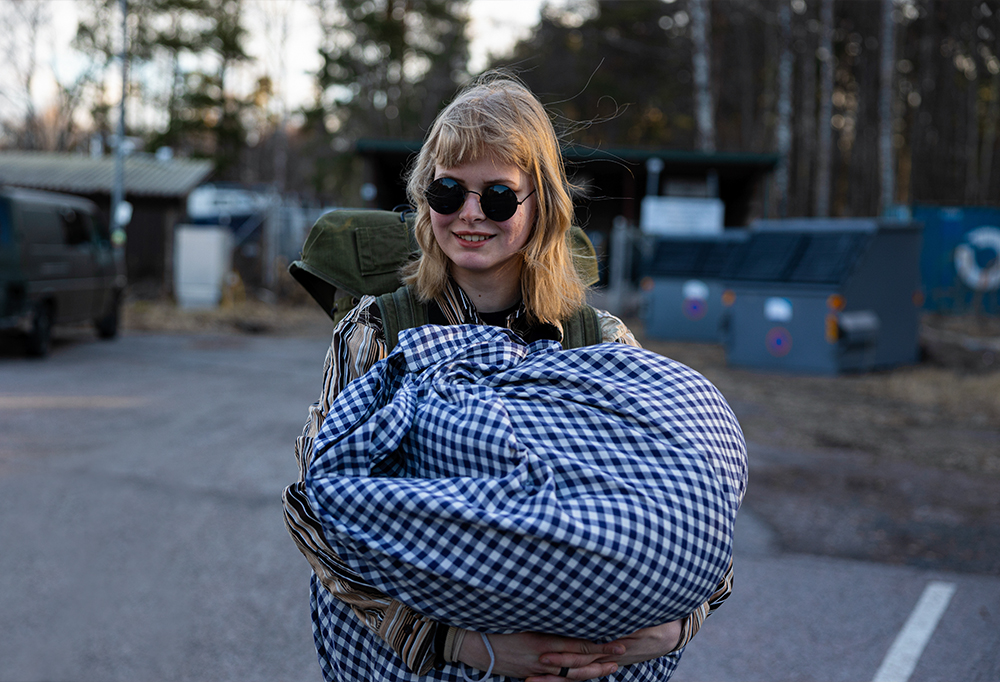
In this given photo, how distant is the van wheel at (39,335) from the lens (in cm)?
1137

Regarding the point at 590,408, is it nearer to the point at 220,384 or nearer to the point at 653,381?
the point at 653,381

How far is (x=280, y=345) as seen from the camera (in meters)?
14.1

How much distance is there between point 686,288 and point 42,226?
31.6 ft

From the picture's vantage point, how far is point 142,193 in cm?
2194

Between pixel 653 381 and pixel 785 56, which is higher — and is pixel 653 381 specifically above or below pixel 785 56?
below

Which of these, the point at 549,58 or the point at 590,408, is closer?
the point at 590,408

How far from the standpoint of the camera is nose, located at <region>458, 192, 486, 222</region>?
1.71m

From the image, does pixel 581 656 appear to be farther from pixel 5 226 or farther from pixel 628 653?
pixel 5 226

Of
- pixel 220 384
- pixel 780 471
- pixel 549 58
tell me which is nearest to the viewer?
pixel 780 471

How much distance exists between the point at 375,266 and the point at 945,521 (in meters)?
4.71

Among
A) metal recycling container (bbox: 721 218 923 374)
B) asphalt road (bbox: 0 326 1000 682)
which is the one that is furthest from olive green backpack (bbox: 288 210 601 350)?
metal recycling container (bbox: 721 218 923 374)

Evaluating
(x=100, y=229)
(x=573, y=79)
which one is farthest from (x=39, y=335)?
(x=573, y=79)

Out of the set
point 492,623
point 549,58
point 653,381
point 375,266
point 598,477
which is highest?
point 549,58

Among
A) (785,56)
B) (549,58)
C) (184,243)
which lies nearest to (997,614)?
(184,243)
